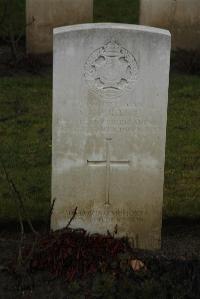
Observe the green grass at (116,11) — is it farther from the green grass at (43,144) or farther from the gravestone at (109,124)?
the gravestone at (109,124)

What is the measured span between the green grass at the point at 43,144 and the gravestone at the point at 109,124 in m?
0.77

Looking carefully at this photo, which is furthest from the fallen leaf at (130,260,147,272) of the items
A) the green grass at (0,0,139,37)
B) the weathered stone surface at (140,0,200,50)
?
the green grass at (0,0,139,37)

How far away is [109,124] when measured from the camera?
618 centimetres

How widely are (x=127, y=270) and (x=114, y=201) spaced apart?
680mm

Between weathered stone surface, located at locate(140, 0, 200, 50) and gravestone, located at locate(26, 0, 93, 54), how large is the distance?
2.60 ft

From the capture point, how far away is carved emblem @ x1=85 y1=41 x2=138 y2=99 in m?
6.10

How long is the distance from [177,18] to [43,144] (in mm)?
3706

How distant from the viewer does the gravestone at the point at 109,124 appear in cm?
608

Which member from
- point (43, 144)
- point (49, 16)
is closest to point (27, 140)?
point (43, 144)

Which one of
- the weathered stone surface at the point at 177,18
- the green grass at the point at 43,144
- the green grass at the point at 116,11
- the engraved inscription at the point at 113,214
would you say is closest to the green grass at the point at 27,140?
the green grass at the point at 43,144

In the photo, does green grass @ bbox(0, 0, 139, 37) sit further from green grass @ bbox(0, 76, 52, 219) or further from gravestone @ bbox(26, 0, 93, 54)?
green grass @ bbox(0, 76, 52, 219)

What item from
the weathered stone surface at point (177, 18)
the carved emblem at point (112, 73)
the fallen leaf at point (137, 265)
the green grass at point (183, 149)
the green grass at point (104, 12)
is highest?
the green grass at point (104, 12)

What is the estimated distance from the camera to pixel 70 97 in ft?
20.1

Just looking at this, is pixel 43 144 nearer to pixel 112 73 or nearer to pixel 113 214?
pixel 113 214
